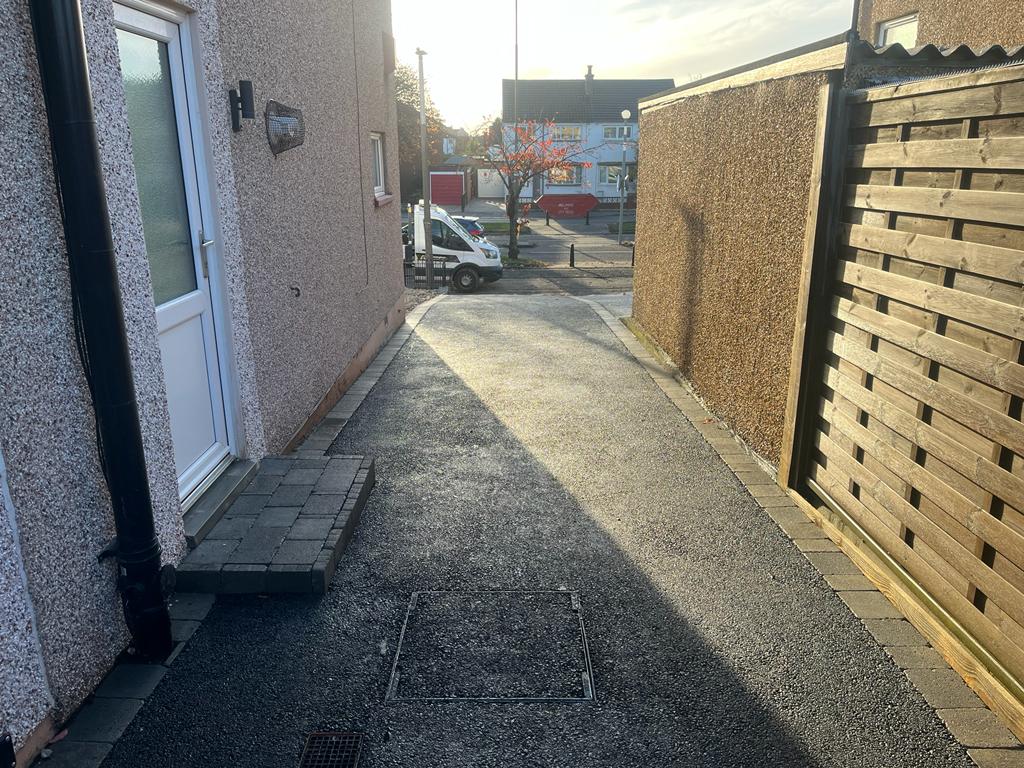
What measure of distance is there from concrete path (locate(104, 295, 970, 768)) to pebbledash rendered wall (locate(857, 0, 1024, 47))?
20.4ft

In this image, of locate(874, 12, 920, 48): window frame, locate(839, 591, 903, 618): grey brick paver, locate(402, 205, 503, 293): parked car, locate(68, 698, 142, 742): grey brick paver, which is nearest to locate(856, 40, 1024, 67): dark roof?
locate(839, 591, 903, 618): grey brick paver

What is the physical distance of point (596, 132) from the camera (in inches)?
1981

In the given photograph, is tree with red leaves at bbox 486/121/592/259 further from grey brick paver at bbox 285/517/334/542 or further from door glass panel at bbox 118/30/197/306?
grey brick paver at bbox 285/517/334/542

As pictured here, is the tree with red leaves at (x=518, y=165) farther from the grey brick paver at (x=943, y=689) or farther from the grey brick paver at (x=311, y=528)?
the grey brick paver at (x=943, y=689)

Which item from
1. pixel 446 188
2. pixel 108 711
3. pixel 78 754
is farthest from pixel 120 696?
pixel 446 188

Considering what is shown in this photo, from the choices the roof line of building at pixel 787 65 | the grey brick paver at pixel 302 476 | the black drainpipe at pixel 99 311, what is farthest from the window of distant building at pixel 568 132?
the black drainpipe at pixel 99 311

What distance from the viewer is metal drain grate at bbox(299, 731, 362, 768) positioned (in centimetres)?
262

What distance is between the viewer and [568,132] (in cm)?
4941

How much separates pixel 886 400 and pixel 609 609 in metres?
1.80

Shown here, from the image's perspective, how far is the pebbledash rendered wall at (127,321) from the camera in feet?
8.01

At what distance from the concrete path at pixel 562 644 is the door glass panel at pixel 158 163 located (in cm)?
174

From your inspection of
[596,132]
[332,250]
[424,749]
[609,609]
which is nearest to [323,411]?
[332,250]

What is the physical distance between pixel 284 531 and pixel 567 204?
37900 mm

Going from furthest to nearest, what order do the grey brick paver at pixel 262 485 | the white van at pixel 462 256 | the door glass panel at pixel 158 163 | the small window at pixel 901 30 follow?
the white van at pixel 462 256, the small window at pixel 901 30, the grey brick paver at pixel 262 485, the door glass panel at pixel 158 163
